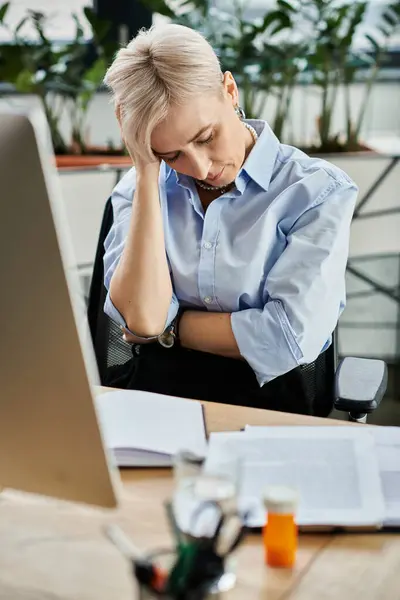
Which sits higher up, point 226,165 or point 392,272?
point 226,165

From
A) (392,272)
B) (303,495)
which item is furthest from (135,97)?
(392,272)

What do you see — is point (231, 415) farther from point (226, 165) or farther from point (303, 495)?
point (226, 165)

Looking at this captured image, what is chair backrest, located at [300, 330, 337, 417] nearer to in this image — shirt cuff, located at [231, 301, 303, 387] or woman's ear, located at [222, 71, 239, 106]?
shirt cuff, located at [231, 301, 303, 387]

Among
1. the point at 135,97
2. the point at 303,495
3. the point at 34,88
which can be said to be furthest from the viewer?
the point at 34,88

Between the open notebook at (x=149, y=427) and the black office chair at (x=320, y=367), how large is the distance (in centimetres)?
32

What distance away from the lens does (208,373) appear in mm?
1826

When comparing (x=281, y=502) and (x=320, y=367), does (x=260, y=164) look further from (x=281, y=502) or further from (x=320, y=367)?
(x=281, y=502)

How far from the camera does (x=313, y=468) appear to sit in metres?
1.25

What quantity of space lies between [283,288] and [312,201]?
18cm

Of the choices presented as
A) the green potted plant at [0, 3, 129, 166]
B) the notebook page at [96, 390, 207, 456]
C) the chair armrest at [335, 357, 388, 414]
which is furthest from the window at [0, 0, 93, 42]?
the notebook page at [96, 390, 207, 456]

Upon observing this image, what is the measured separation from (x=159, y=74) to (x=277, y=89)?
7.23 ft

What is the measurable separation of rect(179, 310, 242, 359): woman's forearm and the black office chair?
6.4 inches

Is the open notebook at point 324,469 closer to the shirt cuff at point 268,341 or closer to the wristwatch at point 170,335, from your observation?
the shirt cuff at point 268,341

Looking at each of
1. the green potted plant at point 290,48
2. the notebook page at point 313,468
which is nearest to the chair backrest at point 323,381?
the notebook page at point 313,468
